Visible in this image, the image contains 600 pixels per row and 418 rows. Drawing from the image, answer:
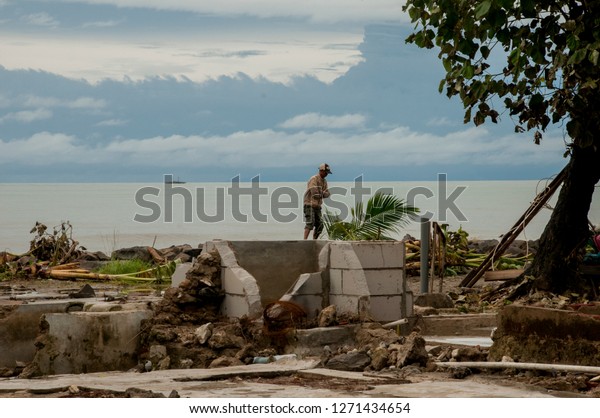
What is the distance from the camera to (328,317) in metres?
11.6

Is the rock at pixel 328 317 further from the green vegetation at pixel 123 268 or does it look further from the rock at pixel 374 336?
the green vegetation at pixel 123 268

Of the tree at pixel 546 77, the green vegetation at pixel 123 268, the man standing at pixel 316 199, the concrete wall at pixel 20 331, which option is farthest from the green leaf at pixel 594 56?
the green vegetation at pixel 123 268

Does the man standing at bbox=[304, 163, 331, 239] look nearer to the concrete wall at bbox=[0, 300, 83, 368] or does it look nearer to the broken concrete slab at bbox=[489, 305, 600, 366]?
the concrete wall at bbox=[0, 300, 83, 368]

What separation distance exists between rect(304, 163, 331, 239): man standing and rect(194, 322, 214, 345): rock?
26.2ft

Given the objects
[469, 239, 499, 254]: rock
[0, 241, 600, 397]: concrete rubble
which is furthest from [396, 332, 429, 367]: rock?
[469, 239, 499, 254]: rock

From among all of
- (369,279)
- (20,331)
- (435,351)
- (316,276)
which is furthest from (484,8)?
(20,331)

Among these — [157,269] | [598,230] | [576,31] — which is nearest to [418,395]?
[576,31]

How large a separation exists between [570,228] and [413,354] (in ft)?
22.4

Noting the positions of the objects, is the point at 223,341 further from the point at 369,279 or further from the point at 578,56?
the point at 578,56

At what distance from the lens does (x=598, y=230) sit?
16562 millimetres

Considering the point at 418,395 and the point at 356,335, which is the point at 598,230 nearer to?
the point at 356,335

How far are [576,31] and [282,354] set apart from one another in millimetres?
5239

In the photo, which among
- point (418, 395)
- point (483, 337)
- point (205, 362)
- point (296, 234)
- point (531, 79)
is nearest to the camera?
point (418, 395)

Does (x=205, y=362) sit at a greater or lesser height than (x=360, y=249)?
lesser
